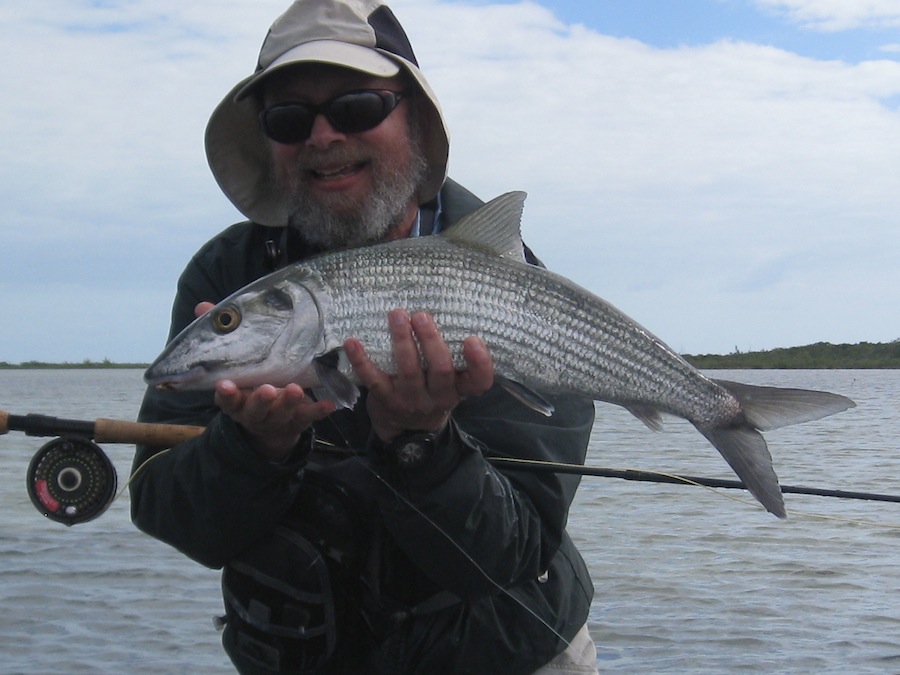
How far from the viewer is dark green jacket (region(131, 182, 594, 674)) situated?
10.8 feet

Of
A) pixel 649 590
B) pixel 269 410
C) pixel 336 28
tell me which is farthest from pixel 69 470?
pixel 649 590

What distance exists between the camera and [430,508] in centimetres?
325

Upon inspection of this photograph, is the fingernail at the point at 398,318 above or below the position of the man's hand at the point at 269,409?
above

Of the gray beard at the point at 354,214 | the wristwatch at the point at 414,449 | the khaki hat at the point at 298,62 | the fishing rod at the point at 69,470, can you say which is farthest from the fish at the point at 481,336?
the khaki hat at the point at 298,62

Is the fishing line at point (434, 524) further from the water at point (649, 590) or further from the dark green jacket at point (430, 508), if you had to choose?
the water at point (649, 590)

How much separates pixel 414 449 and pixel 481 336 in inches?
15.9

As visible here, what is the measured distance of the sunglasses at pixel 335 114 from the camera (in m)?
3.88

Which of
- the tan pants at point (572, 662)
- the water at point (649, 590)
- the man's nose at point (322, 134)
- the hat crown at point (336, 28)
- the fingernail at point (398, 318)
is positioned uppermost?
the hat crown at point (336, 28)

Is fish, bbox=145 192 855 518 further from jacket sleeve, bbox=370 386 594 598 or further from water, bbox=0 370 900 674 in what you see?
water, bbox=0 370 900 674

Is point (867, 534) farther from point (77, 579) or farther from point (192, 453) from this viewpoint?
point (192, 453)

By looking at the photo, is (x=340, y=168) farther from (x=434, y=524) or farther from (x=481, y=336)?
(x=434, y=524)

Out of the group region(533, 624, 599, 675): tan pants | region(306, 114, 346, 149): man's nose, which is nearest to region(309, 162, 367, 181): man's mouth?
region(306, 114, 346, 149): man's nose

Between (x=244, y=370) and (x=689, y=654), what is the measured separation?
544 cm

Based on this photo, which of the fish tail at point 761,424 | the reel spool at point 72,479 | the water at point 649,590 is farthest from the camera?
the water at point 649,590
